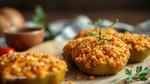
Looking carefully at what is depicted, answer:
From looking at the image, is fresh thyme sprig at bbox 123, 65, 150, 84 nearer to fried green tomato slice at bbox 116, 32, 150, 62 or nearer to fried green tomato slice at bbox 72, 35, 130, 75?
fried green tomato slice at bbox 72, 35, 130, 75

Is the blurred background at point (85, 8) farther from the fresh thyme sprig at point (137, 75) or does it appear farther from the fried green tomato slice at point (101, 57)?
the fresh thyme sprig at point (137, 75)

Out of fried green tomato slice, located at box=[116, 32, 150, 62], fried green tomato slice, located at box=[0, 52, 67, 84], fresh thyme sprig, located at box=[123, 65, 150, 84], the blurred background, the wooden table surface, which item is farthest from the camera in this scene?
the blurred background

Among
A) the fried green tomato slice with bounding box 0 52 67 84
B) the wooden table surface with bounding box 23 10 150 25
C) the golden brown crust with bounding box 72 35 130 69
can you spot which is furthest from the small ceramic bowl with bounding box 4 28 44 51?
the wooden table surface with bounding box 23 10 150 25

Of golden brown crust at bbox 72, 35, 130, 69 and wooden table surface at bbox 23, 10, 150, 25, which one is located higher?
wooden table surface at bbox 23, 10, 150, 25

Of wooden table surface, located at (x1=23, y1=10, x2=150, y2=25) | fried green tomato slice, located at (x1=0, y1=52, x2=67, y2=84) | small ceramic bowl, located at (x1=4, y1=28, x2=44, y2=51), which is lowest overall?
fried green tomato slice, located at (x1=0, y1=52, x2=67, y2=84)

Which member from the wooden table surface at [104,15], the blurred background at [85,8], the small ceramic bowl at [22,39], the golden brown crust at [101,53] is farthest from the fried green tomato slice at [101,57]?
the blurred background at [85,8]

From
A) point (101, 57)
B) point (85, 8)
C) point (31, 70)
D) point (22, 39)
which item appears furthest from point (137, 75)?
point (85, 8)

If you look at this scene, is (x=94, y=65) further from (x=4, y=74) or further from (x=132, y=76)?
(x=4, y=74)

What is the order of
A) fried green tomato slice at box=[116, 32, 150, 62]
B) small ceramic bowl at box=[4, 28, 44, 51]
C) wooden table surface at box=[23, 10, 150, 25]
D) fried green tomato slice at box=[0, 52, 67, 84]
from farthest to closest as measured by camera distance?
wooden table surface at box=[23, 10, 150, 25]
small ceramic bowl at box=[4, 28, 44, 51]
fried green tomato slice at box=[116, 32, 150, 62]
fried green tomato slice at box=[0, 52, 67, 84]
